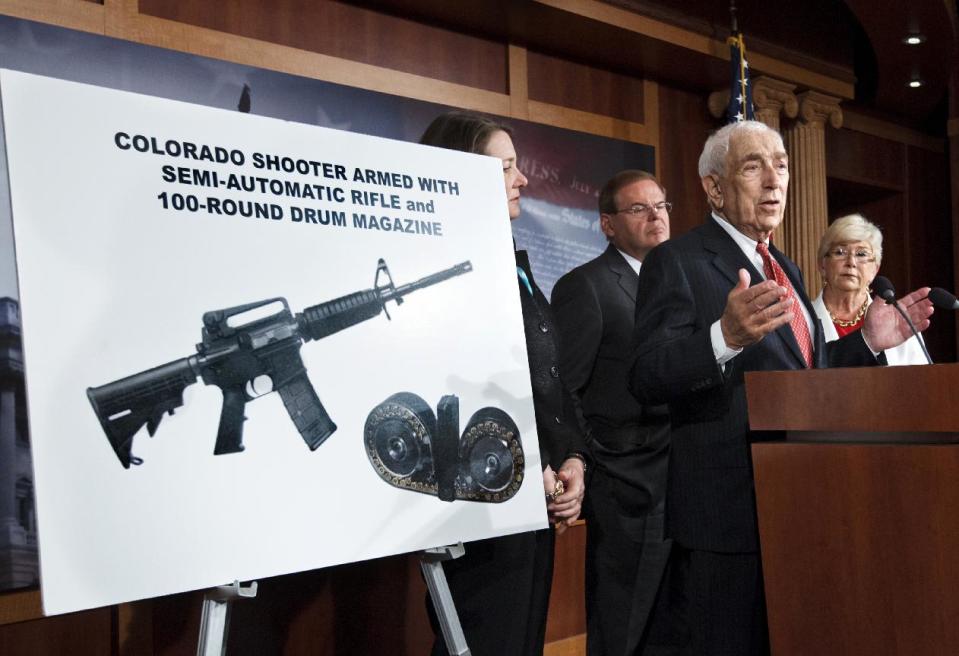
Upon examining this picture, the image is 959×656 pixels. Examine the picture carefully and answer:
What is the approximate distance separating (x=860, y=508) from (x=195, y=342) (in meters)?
1.07

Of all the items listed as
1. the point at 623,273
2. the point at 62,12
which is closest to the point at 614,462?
the point at 623,273

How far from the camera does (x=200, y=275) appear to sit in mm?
1506

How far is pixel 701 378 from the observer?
189 cm

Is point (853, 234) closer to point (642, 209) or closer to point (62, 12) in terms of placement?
point (642, 209)

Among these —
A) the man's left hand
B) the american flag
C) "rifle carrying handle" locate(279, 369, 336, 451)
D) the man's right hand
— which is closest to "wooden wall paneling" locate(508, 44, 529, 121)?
the american flag

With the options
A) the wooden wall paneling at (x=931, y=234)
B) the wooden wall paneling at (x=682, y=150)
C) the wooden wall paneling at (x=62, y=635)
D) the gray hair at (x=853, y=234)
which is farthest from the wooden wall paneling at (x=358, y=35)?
the wooden wall paneling at (x=931, y=234)

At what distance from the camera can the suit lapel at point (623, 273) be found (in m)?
3.33

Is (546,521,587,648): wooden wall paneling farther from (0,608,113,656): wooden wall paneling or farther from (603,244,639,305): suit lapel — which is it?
(0,608,113,656): wooden wall paneling

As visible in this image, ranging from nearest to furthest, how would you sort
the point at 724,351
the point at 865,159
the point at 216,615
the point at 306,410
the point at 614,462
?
the point at 216,615
the point at 306,410
the point at 724,351
the point at 614,462
the point at 865,159

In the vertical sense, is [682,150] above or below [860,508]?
above

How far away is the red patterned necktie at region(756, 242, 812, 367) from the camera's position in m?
2.12

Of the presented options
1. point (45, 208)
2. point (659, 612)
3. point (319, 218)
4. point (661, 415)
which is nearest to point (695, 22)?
point (661, 415)

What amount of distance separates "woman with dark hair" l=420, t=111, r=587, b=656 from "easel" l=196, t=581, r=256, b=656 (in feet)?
1.88

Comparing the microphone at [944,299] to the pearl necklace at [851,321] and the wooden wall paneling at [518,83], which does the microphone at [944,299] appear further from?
the wooden wall paneling at [518,83]
